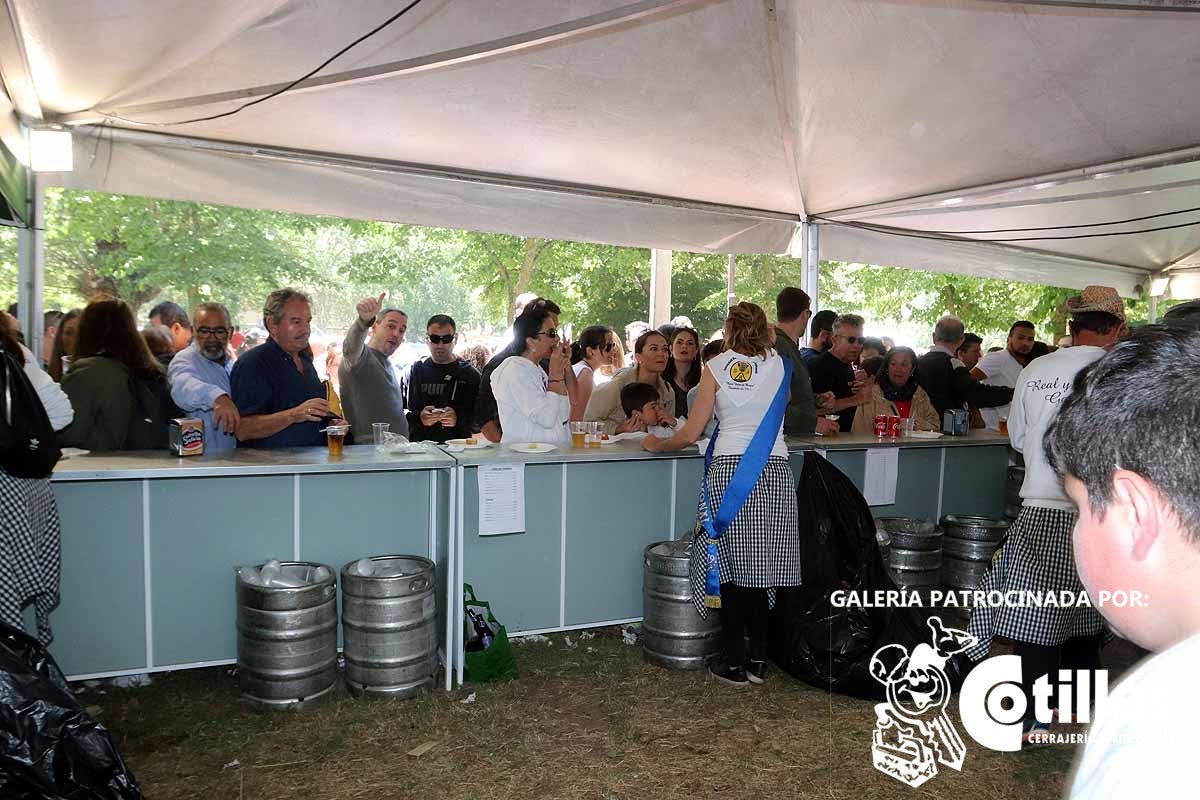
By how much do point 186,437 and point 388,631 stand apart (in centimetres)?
124

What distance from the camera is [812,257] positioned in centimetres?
632

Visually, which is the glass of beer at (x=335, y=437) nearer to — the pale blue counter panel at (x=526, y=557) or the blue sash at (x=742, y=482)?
the pale blue counter panel at (x=526, y=557)

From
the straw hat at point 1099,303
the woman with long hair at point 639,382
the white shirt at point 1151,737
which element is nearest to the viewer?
the white shirt at point 1151,737

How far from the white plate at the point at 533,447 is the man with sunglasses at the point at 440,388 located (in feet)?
4.76

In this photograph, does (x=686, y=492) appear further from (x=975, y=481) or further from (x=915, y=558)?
(x=975, y=481)

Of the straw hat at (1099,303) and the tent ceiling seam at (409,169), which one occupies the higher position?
the tent ceiling seam at (409,169)

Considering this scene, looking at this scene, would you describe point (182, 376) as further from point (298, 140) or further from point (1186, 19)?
point (1186, 19)

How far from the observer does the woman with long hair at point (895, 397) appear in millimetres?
5488

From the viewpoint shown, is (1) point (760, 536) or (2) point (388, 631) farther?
(1) point (760, 536)

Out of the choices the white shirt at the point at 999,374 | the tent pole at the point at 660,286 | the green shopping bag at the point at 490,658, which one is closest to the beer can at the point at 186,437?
the green shopping bag at the point at 490,658

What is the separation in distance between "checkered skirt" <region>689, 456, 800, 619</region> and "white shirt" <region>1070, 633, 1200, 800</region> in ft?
9.91

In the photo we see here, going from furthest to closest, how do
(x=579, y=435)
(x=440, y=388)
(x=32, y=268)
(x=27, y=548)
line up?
(x=440, y=388) → (x=579, y=435) → (x=32, y=268) → (x=27, y=548)

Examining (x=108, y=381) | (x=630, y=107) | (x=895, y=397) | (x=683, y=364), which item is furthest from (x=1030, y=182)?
(x=108, y=381)

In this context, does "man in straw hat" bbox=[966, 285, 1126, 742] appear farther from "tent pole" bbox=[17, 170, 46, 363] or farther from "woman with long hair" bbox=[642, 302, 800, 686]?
"tent pole" bbox=[17, 170, 46, 363]
